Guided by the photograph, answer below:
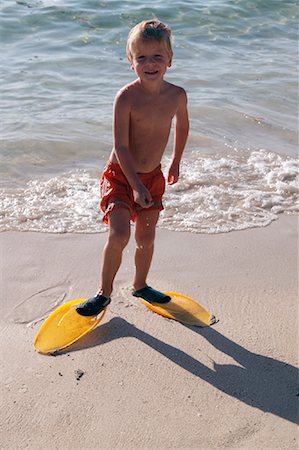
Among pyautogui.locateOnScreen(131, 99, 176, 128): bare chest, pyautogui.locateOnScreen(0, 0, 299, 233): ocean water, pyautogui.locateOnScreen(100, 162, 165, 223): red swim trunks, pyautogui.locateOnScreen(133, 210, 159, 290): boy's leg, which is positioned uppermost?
pyautogui.locateOnScreen(131, 99, 176, 128): bare chest

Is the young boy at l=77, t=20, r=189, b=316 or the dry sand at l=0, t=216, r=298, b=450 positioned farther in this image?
the young boy at l=77, t=20, r=189, b=316

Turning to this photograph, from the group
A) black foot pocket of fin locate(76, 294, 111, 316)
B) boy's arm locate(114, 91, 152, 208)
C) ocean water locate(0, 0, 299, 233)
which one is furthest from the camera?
ocean water locate(0, 0, 299, 233)

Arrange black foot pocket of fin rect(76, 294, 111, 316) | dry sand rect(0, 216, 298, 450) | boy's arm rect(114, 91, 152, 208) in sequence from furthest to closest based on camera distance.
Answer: black foot pocket of fin rect(76, 294, 111, 316)
boy's arm rect(114, 91, 152, 208)
dry sand rect(0, 216, 298, 450)

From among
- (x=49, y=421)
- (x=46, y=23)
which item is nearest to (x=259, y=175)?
(x=49, y=421)

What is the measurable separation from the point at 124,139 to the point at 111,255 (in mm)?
562

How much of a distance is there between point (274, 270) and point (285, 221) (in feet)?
2.52

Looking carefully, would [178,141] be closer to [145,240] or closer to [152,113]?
[152,113]

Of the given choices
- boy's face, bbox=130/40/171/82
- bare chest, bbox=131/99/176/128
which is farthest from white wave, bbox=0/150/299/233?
boy's face, bbox=130/40/171/82

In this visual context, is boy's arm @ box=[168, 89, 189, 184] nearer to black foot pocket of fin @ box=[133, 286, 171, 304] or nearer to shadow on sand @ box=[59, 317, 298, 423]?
black foot pocket of fin @ box=[133, 286, 171, 304]

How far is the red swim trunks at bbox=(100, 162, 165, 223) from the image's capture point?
3.26 metres

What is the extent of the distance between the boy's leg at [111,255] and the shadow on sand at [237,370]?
0.11 metres

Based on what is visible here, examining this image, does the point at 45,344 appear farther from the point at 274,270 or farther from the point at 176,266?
the point at 274,270

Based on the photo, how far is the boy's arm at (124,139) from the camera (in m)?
3.13

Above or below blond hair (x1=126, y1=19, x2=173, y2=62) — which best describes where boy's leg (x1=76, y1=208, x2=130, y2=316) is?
below
